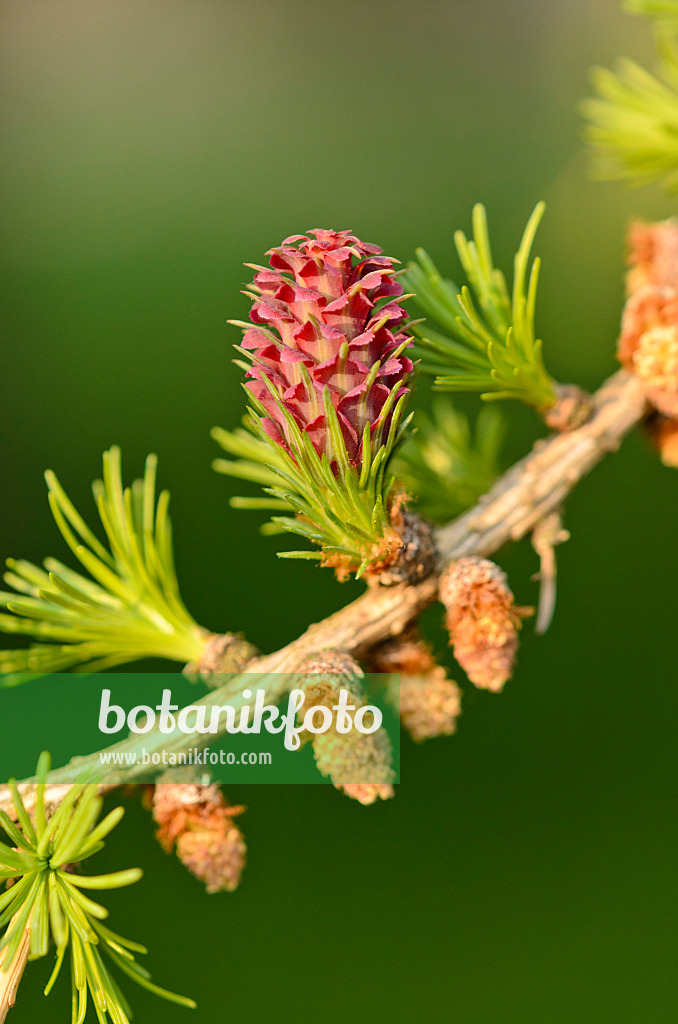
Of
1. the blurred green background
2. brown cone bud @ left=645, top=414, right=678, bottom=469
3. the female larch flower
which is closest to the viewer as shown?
the female larch flower

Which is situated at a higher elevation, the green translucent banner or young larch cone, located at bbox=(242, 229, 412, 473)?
young larch cone, located at bbox=(242, 229, 412, 473)

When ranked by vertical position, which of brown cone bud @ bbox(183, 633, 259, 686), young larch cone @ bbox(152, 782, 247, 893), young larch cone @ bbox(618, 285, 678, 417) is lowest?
young larch cone @ bbox(152, 782, 247, 893)

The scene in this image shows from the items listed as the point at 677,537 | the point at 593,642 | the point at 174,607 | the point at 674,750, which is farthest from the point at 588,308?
the point at 174,607

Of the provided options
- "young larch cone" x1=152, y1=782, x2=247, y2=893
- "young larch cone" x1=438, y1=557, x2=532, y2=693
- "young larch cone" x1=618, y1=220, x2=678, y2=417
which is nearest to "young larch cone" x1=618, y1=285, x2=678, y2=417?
"young larch cone" x1=618, y1=220, x2=678, y2=417

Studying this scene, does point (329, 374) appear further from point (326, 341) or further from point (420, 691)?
point (420, 691)

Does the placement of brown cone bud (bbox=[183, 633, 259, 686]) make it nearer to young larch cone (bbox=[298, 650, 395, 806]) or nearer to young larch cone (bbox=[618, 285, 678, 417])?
young larch cone (bbox=[298, 650, 395, 806])

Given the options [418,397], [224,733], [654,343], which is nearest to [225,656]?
[224,733]
